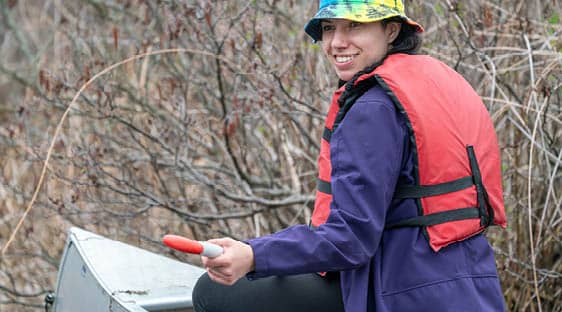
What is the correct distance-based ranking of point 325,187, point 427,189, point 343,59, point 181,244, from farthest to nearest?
1. point 343,59
2. point 325,187
3. point 427,189
4. point 181,244

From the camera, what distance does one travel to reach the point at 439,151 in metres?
2.14

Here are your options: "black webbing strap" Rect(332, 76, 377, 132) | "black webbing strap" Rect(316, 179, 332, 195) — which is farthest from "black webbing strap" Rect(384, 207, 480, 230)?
"black webbing strap" Rect(332, 76, 377, 132)

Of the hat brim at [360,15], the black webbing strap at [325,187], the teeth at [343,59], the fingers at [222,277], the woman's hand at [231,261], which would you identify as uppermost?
the hat brim at [360,15]

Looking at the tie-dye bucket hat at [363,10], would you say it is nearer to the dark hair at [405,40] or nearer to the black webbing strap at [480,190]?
the dark hair at [405,40]

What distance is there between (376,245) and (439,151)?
0.87 feet

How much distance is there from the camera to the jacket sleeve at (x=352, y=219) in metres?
2.07

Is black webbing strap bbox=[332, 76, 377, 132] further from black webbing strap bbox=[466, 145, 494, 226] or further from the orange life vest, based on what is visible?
black webbing strap bbox=[466, 145, 494, 226]

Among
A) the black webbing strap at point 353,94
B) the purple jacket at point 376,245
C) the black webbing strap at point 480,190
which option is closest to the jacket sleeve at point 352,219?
the purple jacket at point 376,245

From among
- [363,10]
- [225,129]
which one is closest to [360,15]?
[363,10]

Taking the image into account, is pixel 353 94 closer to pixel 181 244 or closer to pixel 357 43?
pixel 357 43

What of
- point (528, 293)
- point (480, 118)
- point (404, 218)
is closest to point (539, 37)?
point (528, 293)

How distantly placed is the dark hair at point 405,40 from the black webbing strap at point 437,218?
1.53 ft

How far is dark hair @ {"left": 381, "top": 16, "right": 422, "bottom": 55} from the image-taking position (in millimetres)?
2377

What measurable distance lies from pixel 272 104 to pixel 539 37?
4.11ft
